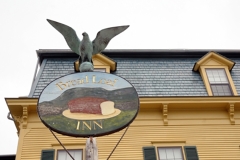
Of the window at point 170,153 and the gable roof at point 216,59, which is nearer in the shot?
the window at point 170,153

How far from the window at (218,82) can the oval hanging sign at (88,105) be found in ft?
25.5

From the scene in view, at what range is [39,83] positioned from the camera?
12141mm

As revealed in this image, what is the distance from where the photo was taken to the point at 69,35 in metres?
6.54

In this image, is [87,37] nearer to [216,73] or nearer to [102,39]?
[102,39]

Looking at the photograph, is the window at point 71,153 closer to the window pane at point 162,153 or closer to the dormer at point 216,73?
the window pane at point 162,153

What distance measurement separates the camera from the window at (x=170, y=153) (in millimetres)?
10281

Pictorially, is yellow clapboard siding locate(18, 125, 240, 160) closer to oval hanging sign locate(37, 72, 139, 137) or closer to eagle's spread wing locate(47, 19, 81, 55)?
eagle's spread wing locate(47, 19, 81, 55)

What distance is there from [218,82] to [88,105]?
890cm

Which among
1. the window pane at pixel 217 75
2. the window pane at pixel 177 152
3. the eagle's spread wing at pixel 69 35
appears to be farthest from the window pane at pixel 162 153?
the eagle's spread wing at pixel 69 35

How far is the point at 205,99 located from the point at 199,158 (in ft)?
7.17

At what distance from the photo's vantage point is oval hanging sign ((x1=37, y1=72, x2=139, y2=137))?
15.3 feet

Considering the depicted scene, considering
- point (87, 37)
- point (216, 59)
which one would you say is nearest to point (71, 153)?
point (87, 37)

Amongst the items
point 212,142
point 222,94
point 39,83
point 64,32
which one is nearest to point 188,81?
point 222,94

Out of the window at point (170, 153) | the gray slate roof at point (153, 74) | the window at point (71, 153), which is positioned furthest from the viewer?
the gray slate roof at point (153, 74)
